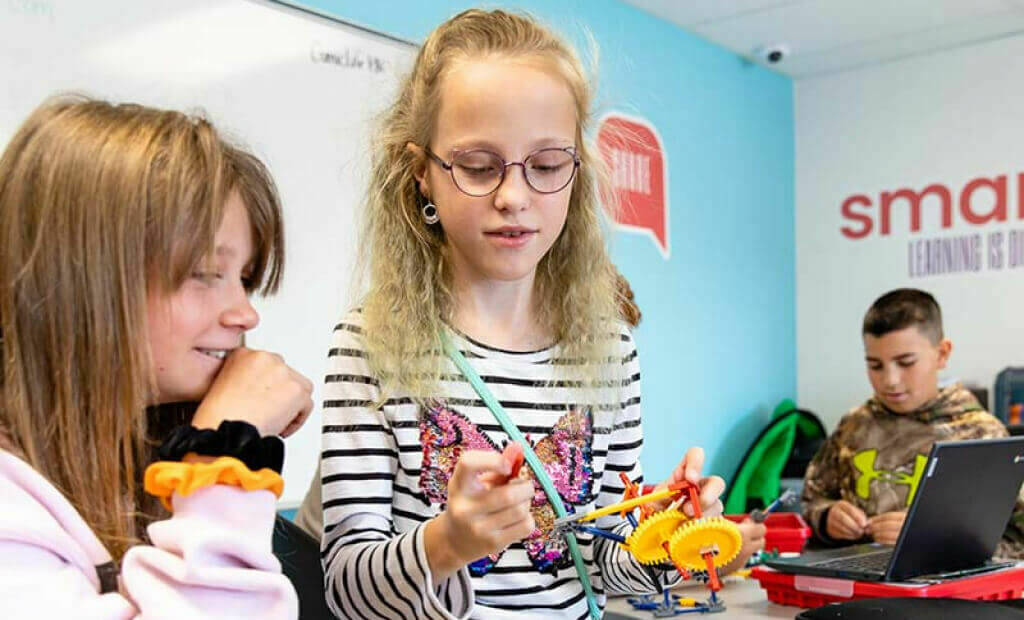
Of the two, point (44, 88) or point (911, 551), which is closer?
point (911, 551)

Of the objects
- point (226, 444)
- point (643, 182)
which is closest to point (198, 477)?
point (226, 444)

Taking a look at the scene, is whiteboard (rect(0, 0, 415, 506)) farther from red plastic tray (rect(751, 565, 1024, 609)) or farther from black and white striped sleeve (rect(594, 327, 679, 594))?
red plastic tray (rect(751, 565, 1024, 609))

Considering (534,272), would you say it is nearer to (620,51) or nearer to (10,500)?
(10,500)

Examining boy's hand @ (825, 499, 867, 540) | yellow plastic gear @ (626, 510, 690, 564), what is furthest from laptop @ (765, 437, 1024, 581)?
yellow plastic gear @ (626, 510, 690, 564)

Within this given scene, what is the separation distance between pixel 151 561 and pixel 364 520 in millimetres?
284

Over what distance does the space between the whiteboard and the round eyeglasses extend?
3.27 feet

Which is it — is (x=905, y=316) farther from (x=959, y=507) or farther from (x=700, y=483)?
(x=700, y=483)

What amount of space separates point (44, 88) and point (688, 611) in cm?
161

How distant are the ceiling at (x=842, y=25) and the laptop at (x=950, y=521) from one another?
230 cm

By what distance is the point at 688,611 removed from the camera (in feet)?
5.10

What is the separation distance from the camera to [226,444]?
0.81m

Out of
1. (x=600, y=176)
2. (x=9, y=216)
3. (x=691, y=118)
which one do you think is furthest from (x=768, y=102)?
(x=9, y=216)

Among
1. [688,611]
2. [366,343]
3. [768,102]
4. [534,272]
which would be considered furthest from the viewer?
[768,102]

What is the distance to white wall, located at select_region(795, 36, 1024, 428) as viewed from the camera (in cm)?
394
